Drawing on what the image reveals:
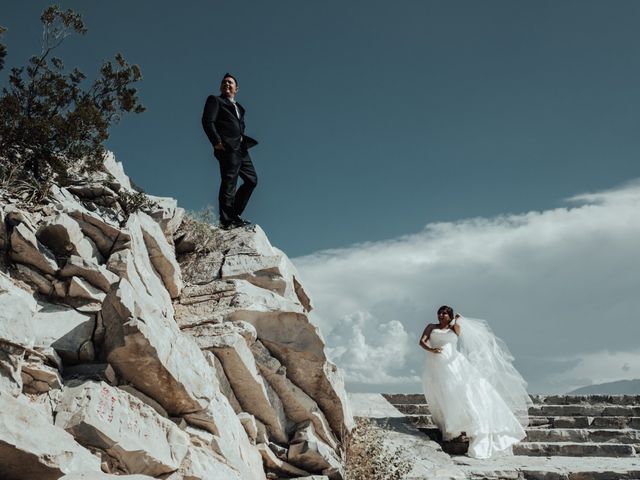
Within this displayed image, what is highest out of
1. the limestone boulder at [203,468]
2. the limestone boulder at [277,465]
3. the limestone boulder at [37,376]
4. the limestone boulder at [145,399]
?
the limestone boulder at [37,376]

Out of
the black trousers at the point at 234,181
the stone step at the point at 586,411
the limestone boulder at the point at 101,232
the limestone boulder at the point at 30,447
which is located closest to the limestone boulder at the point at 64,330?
the limestone boulder at the point at 101,232

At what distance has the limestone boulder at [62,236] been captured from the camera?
6.89m

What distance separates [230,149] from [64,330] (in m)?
5.99

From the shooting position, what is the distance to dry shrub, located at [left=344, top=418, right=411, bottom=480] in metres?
8.18

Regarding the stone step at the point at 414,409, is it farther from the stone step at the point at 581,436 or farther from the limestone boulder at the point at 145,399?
the limestone boulder at the point at 145,399

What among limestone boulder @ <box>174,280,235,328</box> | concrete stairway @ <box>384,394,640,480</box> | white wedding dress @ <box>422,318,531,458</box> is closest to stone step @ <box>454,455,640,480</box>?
concrete stairway @ <box>384,394,640,480</box>

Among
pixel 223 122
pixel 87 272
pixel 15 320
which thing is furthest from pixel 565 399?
pixel 15 320

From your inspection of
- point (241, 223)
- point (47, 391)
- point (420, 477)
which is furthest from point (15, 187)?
point (420, 477)

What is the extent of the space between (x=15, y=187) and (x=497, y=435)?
8548 millimetres

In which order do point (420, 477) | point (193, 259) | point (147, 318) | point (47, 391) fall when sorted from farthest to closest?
1. point (193, 259)
2. point (420, 477)
3. point (147, 318)
4. point (47, 391)

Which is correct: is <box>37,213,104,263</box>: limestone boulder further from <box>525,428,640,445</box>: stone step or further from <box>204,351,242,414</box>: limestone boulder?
<box>525,428,640,445</box>: stone step

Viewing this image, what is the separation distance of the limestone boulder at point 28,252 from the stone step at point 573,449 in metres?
8.31

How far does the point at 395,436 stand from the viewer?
33.9 ft

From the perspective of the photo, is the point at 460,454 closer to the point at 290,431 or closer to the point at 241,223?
the point at 290,431
